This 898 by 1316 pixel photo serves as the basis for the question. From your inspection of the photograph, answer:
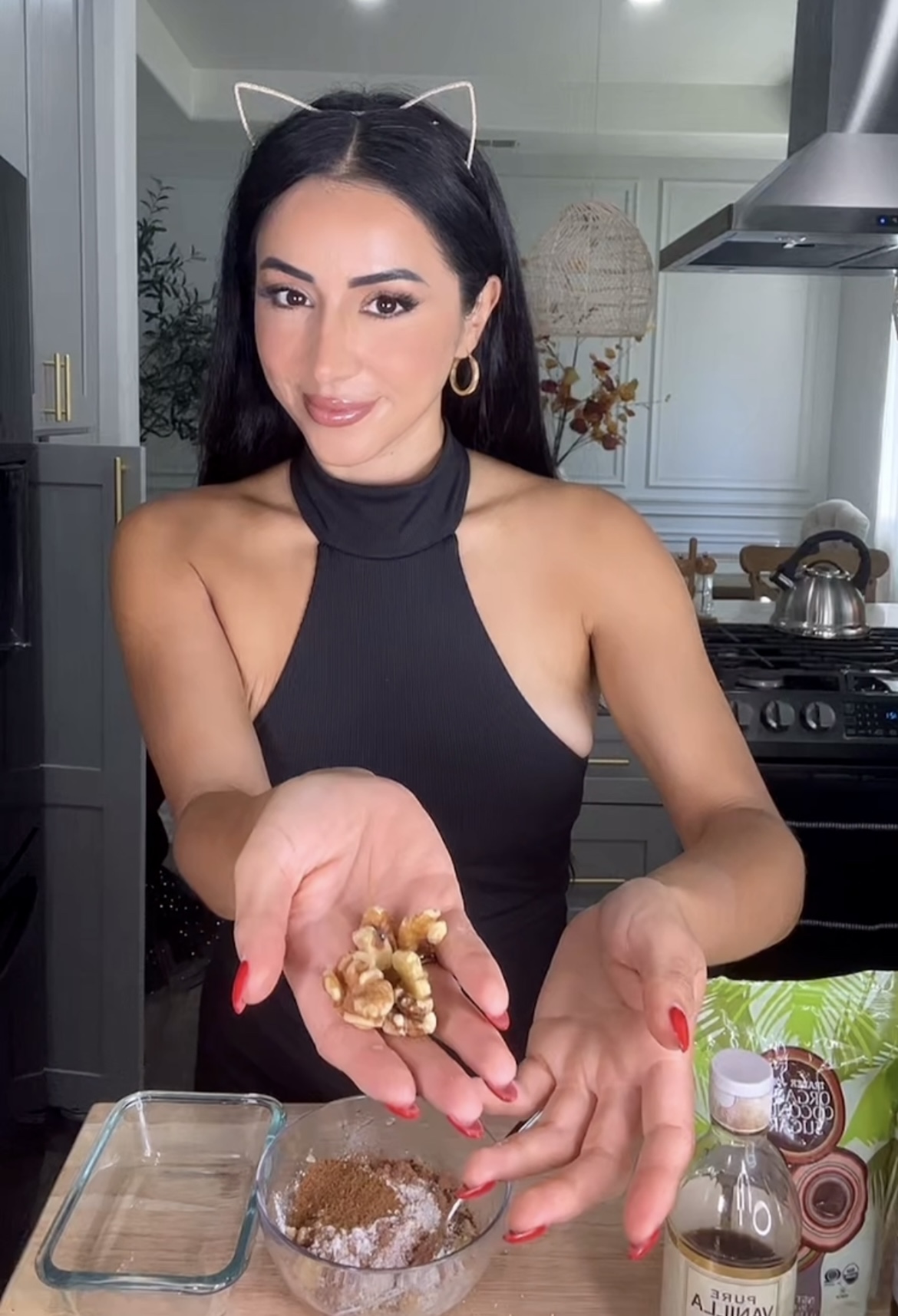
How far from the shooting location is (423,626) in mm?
1125

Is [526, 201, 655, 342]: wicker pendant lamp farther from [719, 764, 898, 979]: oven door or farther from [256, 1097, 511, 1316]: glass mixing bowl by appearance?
[256, 1097, 511, 1316]: glass mixing bowl

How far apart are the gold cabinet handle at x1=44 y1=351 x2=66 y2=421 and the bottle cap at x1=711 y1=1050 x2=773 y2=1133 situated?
189 centimetres

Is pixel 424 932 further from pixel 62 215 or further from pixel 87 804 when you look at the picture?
pixel 62 215

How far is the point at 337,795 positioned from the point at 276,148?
2.02 ft

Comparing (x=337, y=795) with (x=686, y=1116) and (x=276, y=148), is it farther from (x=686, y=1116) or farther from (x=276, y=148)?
(x=276, y=148)

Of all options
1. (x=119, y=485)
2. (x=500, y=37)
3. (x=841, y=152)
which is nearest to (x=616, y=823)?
(x=119, y=485)

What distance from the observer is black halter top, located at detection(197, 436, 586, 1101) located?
112cm

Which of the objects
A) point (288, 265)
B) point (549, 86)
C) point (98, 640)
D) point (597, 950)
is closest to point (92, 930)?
point (98, 640)

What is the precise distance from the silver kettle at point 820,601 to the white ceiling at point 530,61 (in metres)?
2.06

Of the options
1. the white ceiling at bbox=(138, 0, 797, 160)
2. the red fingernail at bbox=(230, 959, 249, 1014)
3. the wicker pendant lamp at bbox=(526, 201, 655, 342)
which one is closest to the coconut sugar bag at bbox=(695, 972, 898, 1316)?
the red fingernail at bbox=(230, 959, 249, 1014)

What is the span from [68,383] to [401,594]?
4.48 feet

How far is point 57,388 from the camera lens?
2.21 metres

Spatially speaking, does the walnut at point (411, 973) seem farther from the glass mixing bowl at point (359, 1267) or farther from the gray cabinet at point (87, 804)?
the gray cabinet at point (87, 804)

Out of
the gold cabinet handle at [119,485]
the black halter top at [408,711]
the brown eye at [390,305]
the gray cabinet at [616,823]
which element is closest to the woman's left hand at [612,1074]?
the black halter top at [408,711]
